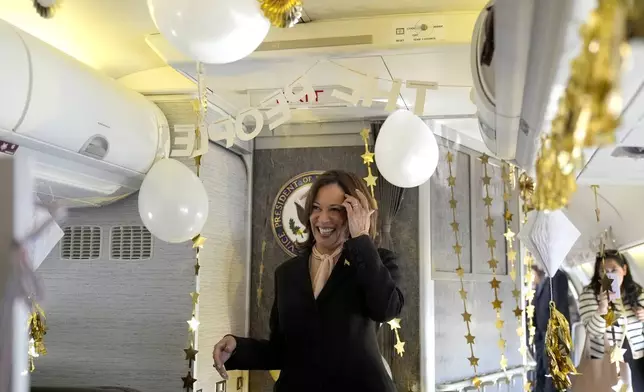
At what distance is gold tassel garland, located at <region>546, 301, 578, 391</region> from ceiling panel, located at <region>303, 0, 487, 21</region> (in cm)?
107

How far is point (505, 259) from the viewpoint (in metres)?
3.59

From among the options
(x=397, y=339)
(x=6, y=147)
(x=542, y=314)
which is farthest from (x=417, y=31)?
(x=542, y=314)

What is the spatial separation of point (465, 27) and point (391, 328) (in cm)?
159

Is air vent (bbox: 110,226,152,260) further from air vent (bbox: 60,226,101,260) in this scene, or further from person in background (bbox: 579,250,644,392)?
person in background (bbox: 579,250,644,392)

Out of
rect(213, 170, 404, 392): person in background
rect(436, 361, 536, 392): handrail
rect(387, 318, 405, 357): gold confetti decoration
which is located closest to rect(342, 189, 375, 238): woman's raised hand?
rect(213, 170, 404, 392): person in background

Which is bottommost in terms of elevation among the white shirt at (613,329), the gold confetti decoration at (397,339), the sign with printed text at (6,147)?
the gold confetti decoration at (397,339)

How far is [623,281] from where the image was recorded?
1.84 meters

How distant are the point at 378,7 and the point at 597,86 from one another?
5.68 ft

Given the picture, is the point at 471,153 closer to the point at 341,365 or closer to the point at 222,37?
the point at 341,365

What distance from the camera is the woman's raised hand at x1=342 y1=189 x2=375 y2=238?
1673mm

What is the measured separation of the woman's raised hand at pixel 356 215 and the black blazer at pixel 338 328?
0.07m

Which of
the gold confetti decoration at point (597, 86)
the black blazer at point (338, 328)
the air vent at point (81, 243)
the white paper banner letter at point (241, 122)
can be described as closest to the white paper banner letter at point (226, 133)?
the white paper banner letter at point (241, 122)

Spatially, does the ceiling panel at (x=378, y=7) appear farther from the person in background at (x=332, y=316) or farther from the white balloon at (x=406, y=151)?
the person in background at (x=332, y=316)

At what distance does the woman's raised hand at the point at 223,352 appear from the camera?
1683mm
